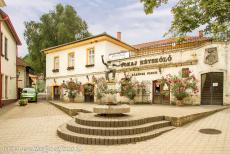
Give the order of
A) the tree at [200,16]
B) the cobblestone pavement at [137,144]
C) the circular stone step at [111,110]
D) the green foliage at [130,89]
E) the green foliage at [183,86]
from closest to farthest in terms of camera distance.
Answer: the tree at [200,16] → the cobblestone pavement at [137,144] → the circular stone step at [111,110] → the green foliage at [183,86] → the green foliage at [130,89]

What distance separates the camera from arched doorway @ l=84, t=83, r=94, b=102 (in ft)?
69.4

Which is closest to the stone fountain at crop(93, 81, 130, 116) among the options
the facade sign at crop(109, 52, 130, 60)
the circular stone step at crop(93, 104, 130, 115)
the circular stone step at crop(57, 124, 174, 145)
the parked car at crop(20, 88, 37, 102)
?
the circular stone step at crop(93, 104, 130, 115)

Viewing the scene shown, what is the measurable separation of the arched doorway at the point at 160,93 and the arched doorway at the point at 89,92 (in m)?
6.48

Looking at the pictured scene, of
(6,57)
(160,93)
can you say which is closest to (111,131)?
(160,93)

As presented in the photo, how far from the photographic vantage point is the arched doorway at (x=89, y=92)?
21.2 meters

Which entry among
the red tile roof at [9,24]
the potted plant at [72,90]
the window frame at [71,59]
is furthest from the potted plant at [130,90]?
the red tile roof at [9,24]

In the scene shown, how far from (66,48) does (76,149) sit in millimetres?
18239

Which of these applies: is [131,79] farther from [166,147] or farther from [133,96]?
[166,147]

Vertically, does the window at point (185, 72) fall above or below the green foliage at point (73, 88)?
above

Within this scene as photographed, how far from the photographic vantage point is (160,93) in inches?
645

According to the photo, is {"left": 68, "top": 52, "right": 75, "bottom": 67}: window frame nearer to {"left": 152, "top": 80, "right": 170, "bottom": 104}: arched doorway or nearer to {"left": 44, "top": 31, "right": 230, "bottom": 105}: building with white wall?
{"left": 44, "top": 31, "right": 230, "bottom": 105}: building with white wall

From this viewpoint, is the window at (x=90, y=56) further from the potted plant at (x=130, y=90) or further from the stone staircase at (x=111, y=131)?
the stone staircase at (x=111, y=131)

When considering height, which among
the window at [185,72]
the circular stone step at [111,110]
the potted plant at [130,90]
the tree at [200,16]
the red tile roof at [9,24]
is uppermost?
the red tile roof at [9,24]

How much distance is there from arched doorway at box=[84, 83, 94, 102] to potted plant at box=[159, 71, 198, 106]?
27.8ft
